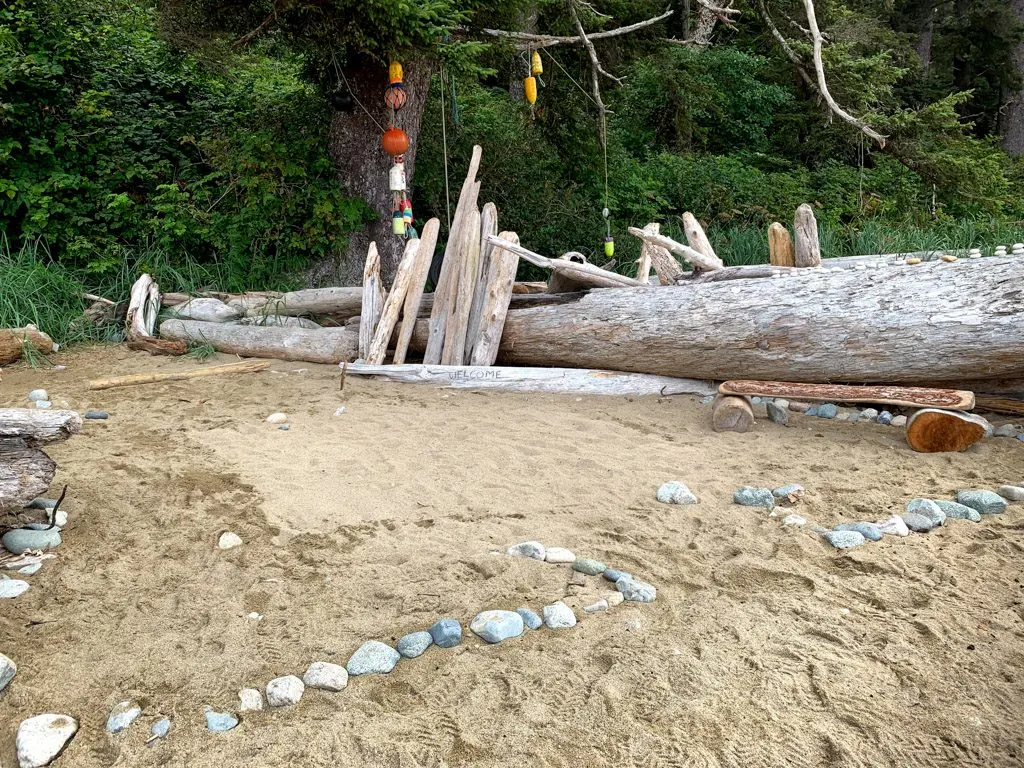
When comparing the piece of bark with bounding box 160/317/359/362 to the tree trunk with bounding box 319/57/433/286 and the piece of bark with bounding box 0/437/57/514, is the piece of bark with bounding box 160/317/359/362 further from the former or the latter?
the piece of bark with bounding box 0/437/57/514

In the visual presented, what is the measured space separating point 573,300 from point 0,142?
18.1 ft

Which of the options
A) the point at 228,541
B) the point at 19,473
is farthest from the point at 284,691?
the point at 19,473

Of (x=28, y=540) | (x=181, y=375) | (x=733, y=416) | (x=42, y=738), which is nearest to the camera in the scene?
(x=42, y=738)

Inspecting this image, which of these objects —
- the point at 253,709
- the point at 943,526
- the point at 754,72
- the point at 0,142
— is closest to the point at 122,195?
the point at 0,142

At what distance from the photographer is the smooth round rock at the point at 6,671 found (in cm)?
209

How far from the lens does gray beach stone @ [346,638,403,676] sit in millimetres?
2168

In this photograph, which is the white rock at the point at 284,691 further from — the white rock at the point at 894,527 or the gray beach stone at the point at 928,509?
the gray beach stone at the point at 928,509

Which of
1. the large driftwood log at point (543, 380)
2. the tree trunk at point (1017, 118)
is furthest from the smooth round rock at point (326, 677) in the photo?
the tree trunk at point (1017, 118)

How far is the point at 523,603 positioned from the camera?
2492 millimetres

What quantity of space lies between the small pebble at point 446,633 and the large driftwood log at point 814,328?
307 cm

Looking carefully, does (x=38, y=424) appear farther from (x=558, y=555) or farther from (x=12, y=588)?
(x=558, y=555)

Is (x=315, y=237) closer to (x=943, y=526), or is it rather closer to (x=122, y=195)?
(x=122, y=195)

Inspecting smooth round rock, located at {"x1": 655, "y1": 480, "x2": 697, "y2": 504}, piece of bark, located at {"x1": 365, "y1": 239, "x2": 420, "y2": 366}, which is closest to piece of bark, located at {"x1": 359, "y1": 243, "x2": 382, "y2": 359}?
piece of bark, located at {"x1": 365, "y1": 239, "x2": 420, "y2": 366}

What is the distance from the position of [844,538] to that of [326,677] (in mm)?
1893
